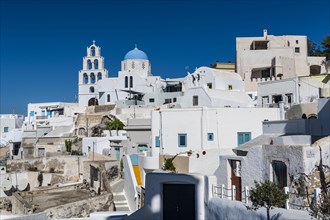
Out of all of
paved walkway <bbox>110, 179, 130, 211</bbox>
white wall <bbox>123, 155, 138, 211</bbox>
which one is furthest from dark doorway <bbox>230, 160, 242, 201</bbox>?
paved walkway <bbox>110, 179, 130, 211</bbox>

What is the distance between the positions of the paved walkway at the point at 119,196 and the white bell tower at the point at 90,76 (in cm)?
3672

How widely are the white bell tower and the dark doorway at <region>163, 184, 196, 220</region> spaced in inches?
1890

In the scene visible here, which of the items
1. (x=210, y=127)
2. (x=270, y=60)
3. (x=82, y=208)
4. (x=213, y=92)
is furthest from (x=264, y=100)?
(x=82, y=208)

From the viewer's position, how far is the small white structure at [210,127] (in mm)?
22844

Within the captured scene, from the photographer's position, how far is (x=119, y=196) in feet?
72.3

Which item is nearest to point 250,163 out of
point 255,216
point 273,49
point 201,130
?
point 255,216

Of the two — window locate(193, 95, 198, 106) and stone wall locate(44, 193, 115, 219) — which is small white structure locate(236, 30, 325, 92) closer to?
window locate(193, 95, 198, 106)

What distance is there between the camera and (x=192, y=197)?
12414 mm

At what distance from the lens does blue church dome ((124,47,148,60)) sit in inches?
2305

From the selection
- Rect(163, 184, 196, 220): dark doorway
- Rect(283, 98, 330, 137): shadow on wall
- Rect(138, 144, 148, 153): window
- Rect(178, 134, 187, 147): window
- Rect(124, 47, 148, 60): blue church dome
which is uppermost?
Rect(124, 47, 148, 60): blue church dome

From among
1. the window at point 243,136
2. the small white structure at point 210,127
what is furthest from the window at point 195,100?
the window at point 243,136

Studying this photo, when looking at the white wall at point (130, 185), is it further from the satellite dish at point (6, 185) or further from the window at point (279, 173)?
the window at point (279, 173)

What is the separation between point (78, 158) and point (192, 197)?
1763cm

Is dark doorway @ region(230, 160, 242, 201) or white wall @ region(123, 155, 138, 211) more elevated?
dark doorway @ region(230, 160, 242, 201)
